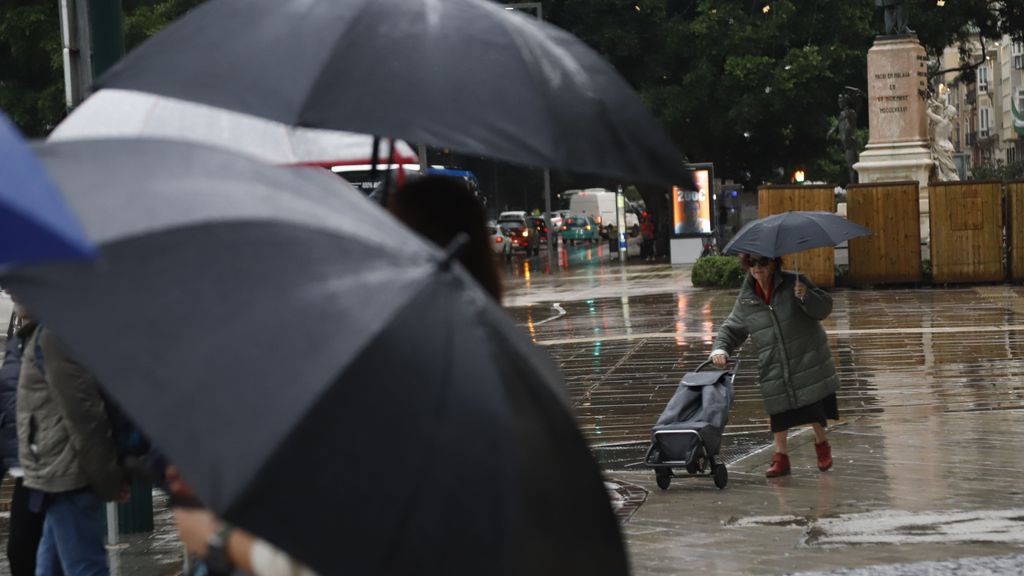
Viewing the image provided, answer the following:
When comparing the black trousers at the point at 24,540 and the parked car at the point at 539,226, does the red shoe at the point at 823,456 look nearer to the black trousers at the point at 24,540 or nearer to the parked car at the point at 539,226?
the black trousers at the point at 24,540

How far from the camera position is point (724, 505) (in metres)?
9.01

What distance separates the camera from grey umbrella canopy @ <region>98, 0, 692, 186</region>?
366 cm

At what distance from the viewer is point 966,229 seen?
89.5 feet

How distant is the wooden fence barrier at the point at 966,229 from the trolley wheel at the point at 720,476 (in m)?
18.8

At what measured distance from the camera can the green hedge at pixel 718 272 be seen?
29516 millimetres

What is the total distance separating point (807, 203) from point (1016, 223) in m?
3.58

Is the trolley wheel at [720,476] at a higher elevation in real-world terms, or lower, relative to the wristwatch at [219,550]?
lower

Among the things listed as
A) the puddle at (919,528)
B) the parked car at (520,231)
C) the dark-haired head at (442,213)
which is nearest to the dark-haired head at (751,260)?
the puddle at (919,528)

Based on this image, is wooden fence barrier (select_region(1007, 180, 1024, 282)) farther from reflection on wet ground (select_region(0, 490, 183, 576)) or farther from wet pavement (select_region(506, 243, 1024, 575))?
reflection on wet ground (select_region(0, 490, 183, 576))

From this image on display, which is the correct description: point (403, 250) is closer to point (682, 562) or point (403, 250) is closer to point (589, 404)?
point (682, 562)

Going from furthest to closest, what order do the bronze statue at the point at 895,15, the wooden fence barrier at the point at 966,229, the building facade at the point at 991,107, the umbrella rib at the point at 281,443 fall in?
the building facade at the point at 991,107 → the bronze statue at the point at 895,15 → the wooden fence barrier at the point at 966,229 → the umbrella rib at the point at 281,443

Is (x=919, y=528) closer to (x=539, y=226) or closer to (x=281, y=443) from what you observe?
(x=281, y=443)

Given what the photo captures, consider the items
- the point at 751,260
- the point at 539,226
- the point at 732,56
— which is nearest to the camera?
the point at 751,260

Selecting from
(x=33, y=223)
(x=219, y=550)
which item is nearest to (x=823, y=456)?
(x=219, y=550)
